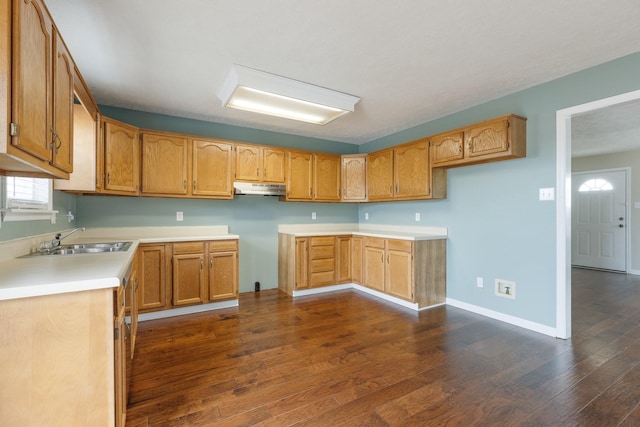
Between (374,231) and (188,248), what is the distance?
9.24 ft

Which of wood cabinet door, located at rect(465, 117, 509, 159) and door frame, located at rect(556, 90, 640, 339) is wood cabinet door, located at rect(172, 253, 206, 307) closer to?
wood cabinet door, located at rect(465, 117, 509, 159)

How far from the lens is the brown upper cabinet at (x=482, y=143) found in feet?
9.59

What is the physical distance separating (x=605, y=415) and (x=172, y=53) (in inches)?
150

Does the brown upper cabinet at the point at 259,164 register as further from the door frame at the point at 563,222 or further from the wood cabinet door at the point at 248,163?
the door frame at the point at 563,222

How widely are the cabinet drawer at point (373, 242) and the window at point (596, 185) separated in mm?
5288

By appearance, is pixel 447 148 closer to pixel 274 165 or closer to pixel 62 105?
pixel 274 165

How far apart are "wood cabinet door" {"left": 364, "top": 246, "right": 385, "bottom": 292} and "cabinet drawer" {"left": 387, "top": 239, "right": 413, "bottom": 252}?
20 cm

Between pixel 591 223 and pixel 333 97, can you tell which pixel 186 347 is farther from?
pixel 591 223

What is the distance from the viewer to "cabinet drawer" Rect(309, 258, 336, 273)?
14.1 ft

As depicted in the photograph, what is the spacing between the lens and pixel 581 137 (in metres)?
4.71

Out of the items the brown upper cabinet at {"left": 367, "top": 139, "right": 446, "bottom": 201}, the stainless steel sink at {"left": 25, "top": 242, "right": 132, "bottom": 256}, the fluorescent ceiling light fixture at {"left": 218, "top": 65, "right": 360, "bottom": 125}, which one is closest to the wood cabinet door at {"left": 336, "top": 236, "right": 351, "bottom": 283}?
the brown upper cabinet at {"left": 367, "top": 139, "right": 446, "bottom": 201}

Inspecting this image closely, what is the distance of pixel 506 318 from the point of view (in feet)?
10.5

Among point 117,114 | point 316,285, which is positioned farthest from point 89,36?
point 316,285

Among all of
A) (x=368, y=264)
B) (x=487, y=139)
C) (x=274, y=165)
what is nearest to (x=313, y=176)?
(x=274, y=165)
